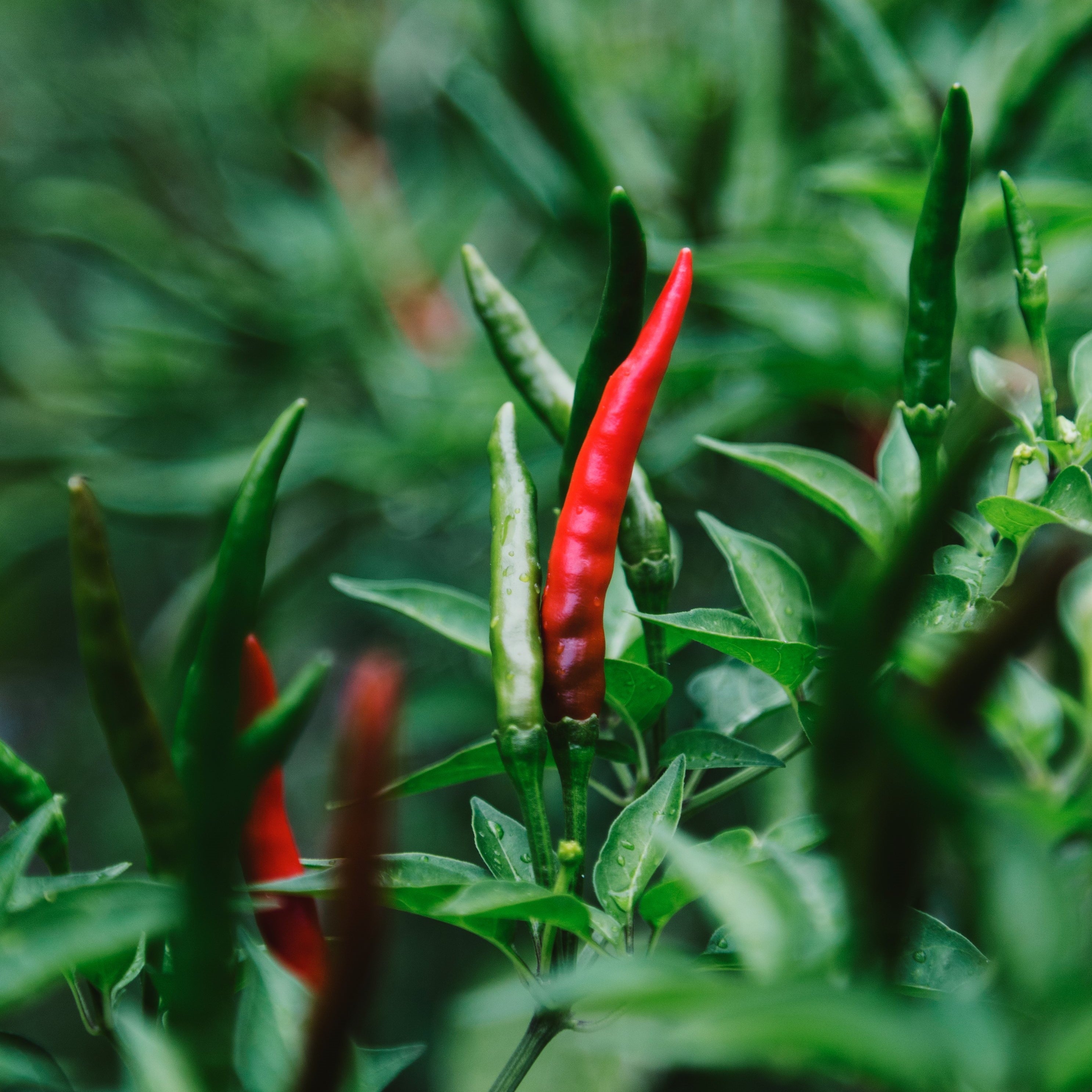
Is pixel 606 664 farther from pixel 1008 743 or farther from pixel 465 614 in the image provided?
pixel 1008 743

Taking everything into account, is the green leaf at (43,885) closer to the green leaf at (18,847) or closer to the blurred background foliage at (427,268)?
the green leaf at (18,847)

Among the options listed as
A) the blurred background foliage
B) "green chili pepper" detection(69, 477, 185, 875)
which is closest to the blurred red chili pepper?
"green chili pepper" detection(69, 477, 185, 875)

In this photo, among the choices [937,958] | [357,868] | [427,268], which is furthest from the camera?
[427,268]

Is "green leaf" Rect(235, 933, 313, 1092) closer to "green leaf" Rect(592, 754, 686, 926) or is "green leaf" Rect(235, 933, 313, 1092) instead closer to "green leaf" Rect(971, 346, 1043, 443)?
"green leaf" Rect(592, 754, 686, 926)

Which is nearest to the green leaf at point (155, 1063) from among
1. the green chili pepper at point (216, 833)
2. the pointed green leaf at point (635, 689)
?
the green chili pepper at point (216, 833)

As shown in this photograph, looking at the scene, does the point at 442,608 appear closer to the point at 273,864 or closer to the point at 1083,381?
the point at 273,864

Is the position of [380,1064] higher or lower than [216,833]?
lower

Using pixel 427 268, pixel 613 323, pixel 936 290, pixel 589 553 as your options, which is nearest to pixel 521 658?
pixel 589 553
